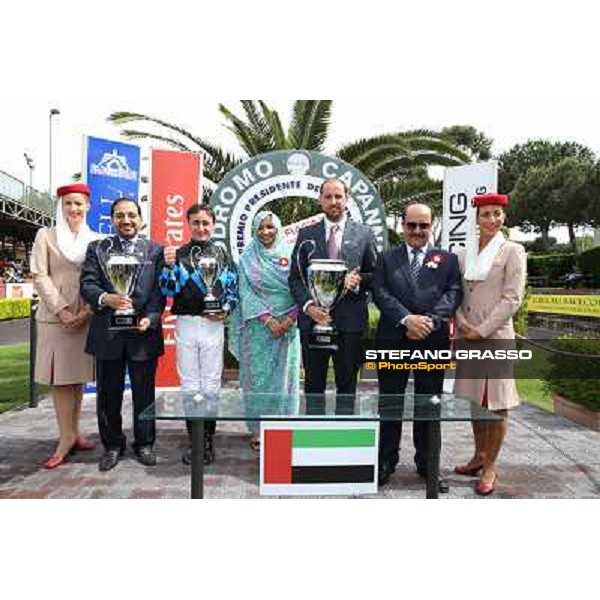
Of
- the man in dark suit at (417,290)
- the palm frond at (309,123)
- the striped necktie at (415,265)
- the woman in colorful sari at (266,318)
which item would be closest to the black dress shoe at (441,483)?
the man in dark suit at (417,290)

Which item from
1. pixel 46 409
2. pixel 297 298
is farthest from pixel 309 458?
pixel 46 409

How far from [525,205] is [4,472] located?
386cm

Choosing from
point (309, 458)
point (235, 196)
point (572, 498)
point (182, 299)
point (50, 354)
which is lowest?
point (572, 498)

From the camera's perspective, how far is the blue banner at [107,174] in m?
4.42

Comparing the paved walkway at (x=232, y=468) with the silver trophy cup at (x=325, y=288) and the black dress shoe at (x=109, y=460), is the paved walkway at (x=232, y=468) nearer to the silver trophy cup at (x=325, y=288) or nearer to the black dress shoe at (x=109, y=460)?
the black dress shoe at (x=109, y=460)

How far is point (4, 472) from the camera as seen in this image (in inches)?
142

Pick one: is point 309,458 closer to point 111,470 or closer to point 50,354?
point 111,470


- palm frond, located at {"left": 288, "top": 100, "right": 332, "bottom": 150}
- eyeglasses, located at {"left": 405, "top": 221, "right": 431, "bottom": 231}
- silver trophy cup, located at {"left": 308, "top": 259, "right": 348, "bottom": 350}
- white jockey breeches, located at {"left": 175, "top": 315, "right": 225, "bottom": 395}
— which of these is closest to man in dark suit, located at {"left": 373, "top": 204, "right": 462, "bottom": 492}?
eyeglasses, located at {"left": 405, "top": 221, "right": 431, "bottom": 231}

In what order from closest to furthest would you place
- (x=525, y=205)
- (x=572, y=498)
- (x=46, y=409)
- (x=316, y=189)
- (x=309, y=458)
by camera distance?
(x=309, y=458), (x=572, y=498), (x=316, y=189), (x=525, y=205), (x=46, y=409)

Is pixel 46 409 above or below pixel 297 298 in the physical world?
below

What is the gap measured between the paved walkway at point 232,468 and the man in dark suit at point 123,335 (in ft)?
0.61

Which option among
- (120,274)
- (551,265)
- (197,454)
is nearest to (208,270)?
(120,274)

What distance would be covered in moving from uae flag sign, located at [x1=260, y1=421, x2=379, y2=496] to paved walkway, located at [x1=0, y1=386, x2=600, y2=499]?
19.7 inches

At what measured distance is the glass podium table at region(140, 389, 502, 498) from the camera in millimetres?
2760
